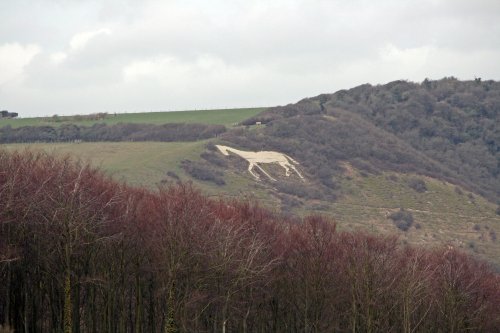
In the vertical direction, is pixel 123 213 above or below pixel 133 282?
above

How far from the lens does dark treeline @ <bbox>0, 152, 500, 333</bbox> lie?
55500 millimetres

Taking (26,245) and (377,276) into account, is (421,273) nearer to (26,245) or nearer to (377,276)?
(377,276)

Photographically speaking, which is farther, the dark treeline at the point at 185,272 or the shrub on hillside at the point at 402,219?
the shrub on hillside at the point at 402,219

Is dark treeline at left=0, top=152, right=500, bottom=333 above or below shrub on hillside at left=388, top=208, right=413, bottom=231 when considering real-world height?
above

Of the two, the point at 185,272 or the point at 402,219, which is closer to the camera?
the point at 185,272

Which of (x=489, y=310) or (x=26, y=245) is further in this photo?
(x=489, y=310)

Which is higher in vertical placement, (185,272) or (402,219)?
(185,272)

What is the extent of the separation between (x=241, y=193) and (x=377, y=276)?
407 feet

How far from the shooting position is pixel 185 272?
56906mm

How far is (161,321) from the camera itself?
6725 cm

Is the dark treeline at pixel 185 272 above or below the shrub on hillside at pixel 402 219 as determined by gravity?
above

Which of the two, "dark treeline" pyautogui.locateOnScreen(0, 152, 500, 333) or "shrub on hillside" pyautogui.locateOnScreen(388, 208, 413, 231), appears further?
"shrub on hillside" pyautogui.locateOnScreen(388, 208, 413, 231)

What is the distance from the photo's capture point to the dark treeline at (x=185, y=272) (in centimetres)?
5550

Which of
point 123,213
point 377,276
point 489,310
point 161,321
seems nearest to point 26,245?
point 123,213
